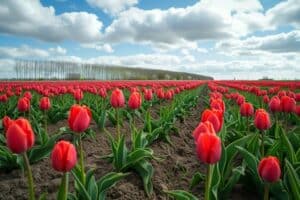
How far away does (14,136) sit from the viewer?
2029mm

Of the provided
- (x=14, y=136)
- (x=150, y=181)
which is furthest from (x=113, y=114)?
(x=14, y=136)

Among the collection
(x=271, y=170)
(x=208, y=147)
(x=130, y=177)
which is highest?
(x=208, y=147)

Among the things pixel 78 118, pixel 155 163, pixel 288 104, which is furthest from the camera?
pixel 288 104

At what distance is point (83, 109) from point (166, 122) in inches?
124

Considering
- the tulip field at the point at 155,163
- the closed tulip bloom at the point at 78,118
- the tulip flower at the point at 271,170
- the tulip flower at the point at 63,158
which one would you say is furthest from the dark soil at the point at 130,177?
the tulip flower at the point at 63,158

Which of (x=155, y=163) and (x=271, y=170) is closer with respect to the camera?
(x=271, y=170)

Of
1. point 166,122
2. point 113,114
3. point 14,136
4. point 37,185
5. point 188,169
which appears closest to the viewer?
point 14,136

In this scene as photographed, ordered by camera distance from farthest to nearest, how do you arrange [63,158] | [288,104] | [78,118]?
[288,104] < [78,118] < [63,158]

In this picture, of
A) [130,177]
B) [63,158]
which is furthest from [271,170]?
[130,177]

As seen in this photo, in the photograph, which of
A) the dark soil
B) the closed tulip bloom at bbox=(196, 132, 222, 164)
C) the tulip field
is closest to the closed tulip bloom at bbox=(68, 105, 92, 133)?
the tulip field

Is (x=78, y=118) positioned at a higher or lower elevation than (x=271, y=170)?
higher

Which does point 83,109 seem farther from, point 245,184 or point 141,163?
point 245,184

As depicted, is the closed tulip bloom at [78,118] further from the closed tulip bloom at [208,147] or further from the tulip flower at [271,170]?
the tulip flower at [271,170]

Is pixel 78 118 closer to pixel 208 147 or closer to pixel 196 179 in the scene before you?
pixel 208 147
